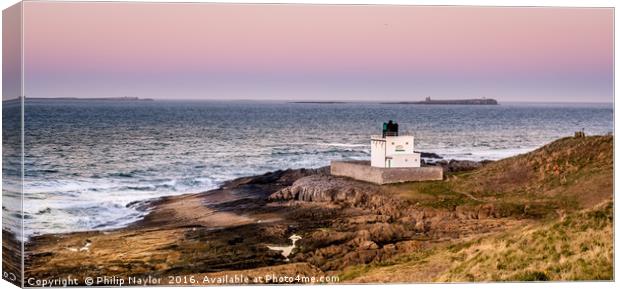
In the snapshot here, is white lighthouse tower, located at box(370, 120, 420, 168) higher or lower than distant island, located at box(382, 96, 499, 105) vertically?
lower

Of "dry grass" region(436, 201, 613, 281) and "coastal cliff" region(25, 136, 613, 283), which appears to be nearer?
"dry grass" region(436, 201, 613, 281)

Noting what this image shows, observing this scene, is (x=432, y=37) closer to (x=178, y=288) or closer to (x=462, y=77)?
(x=462, y=77)

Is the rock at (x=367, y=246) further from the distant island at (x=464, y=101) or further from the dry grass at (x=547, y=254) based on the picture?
the distant island at (x=464, y=101)

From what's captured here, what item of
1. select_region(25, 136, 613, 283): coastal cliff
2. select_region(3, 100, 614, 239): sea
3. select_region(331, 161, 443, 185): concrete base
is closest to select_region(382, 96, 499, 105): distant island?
select_region(3, 100, 614, 239): sea

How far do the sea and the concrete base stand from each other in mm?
337

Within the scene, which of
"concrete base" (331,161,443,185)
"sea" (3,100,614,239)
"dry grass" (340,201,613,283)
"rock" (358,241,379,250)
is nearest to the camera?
"dry grass" (340,201,613,283)

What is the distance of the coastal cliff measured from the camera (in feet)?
105

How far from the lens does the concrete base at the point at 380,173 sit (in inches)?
1412

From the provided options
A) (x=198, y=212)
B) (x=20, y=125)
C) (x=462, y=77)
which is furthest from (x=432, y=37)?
(x=20, y=125)

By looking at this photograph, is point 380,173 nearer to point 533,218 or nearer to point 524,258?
point 533,218

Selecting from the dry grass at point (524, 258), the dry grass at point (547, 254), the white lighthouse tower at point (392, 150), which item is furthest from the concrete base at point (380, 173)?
the dry grass at point (547, 254)

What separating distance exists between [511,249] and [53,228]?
1046cm

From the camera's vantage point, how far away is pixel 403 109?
3506 centimetres

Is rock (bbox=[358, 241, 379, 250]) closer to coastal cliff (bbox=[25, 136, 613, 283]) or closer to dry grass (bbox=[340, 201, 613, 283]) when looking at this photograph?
coastal cliff (bbox=[25, 136, 613, 283])
